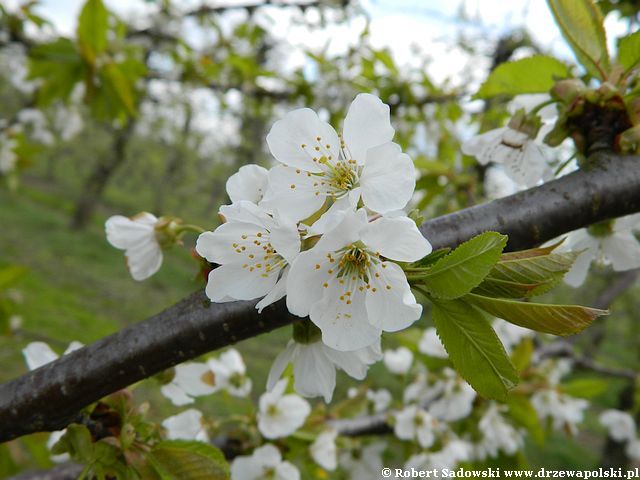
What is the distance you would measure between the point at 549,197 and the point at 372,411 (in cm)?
167

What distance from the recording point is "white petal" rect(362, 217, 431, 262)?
1.93ft

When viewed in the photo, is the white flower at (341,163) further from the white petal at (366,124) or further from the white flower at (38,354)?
the white flower at (38,354)

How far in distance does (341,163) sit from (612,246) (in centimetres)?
62

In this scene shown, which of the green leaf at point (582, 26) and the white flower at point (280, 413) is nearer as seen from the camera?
the green leaf at point (582, 26)

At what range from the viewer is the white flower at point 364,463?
2.04 meters

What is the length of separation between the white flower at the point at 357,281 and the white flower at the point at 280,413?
0.72 meters

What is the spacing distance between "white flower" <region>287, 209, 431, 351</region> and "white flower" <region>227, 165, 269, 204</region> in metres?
0.17

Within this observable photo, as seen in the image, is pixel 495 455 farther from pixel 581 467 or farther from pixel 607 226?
pixel 581 467

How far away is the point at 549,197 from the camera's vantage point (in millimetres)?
796

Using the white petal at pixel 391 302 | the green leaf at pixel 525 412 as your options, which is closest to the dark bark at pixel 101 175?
the green leaf at pixel 525 412

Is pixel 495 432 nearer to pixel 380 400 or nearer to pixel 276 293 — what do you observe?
pixel 380 400

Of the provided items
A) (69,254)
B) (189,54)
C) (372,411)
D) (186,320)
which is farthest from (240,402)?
(69,254)

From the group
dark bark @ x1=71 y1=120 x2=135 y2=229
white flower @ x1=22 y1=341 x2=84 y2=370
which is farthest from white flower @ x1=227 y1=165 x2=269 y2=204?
dark bark @ x1=71 y1=120 x2=135 y2=229

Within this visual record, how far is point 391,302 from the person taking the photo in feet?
2.06
